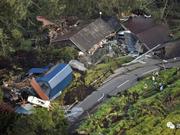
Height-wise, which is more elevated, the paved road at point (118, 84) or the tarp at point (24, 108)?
the tarp at point (24, 108)

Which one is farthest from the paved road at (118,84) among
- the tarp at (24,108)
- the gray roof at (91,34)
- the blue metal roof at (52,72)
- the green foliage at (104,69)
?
the gray roof at (91,34)

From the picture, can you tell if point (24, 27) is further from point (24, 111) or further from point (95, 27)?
point (24, 111)

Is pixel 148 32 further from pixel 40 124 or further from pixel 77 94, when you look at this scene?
pixel 40 124

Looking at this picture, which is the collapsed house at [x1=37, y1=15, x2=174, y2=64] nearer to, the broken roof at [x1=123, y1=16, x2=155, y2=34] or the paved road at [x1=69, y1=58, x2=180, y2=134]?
the broken roof at [x1=123, y1=16, x2=155, y2=34]

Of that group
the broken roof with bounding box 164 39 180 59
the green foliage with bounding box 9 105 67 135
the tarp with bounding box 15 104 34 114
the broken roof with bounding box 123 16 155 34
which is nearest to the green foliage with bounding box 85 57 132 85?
the broken roof with bounding box 164 39 180 59

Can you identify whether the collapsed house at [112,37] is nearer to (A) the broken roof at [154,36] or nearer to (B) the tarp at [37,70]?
(A) the broken roof at [154,36]

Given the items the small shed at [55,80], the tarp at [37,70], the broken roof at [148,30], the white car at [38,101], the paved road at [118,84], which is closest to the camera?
the white car at [38,101]

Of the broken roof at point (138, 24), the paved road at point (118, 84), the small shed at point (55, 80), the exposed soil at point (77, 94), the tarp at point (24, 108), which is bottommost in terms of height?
the broken roof at point (138, 24)

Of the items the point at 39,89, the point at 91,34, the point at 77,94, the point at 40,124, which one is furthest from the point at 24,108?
the point at 91,34
